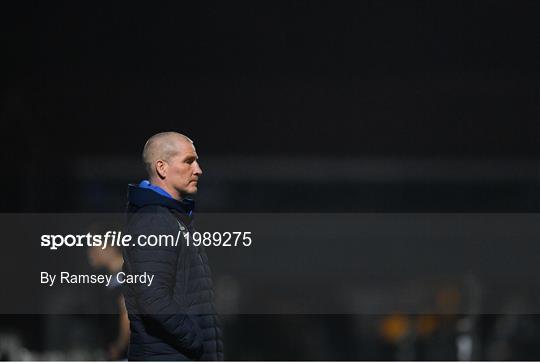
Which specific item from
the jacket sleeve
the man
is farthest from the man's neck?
the jacket sleeve

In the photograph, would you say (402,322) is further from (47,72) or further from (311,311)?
(47,72)

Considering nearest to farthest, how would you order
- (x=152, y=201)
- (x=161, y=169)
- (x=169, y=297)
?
(x=169, y=297), (x=152, y=201), (x=161, y=169)

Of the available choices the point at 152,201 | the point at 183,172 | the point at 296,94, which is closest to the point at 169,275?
the point at 152,201

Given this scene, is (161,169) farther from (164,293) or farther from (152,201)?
(164,293)

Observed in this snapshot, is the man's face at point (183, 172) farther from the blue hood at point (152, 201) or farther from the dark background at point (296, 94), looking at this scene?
the dark background at point (296, 94)

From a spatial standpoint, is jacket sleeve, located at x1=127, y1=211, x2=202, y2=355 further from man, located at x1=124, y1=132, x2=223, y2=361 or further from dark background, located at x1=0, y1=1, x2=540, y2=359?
dark background, located at x1=0, y1=1, x2=540, y2=359

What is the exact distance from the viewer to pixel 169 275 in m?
4.32

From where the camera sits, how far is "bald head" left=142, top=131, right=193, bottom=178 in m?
→ 4.73

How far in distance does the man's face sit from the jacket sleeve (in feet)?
0.52

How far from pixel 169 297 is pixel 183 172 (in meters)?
0.62

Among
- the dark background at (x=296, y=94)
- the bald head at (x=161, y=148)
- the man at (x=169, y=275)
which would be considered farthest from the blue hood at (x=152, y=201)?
the dark background at (x=296, y=94)

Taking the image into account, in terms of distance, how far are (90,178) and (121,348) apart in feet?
2.49

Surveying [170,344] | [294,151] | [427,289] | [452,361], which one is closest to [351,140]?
[294,151]

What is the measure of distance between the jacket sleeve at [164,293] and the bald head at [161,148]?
287mm
